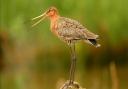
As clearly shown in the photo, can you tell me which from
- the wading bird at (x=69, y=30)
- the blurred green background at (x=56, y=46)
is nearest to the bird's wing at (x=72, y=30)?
the wading bird at (x=69, y=30)

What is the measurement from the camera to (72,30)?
7508 millimetres

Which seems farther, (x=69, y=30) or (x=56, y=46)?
(x=56, y=46)

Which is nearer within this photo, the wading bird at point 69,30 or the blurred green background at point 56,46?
the wading bird at point 69,30

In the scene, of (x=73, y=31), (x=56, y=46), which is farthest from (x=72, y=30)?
(x=56, y=46)

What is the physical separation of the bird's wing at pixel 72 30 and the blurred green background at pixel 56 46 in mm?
3717

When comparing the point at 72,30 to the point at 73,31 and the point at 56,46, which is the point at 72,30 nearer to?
the point at 73,31

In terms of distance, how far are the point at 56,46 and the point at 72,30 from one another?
13.3 ft

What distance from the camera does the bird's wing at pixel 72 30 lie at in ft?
24.0

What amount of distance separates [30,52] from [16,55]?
24 cm

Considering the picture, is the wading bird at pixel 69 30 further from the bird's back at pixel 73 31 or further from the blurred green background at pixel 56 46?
the blurred green background at pixel 56 46

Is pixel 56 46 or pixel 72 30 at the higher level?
pixel 56 46

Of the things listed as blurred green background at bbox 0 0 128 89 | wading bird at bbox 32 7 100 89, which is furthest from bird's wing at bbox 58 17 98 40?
blurred green background at bbox 0 0 128 89

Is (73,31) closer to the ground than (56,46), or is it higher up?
closer to the ground

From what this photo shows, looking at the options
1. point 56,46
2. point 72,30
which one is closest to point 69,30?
point 72,30
